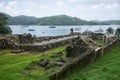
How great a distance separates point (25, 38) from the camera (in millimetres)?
29688

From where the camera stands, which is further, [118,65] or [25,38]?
[25,38]

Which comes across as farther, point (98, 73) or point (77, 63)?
point (77, 63)

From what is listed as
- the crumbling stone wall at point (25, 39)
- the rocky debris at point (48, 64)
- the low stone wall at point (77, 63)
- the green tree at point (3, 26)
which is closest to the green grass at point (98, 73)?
the low stone wall at point (77, 63)

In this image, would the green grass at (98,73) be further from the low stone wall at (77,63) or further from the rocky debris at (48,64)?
the rocky debris at (48,64)

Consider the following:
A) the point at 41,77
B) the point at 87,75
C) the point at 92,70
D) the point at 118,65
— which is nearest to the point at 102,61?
the point at 118,65

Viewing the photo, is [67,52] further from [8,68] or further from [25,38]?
[25,38]

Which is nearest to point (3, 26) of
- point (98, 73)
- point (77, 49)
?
point (77, 49)

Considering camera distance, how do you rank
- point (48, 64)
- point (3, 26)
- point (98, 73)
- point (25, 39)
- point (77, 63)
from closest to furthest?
point (98, 73), point (77, 63), point (48, 64), point (25, 39), point (3, 26)

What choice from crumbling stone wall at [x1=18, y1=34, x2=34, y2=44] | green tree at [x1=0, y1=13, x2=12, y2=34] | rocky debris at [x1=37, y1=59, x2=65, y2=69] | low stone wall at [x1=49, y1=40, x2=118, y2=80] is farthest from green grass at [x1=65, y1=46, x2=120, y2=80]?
green tree at [x1=0, y1=13, x2=12, y2=34]

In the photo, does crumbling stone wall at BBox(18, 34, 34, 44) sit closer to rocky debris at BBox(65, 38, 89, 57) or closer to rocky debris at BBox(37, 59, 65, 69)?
rocky debris at BBox(65, 38, 89, 57)

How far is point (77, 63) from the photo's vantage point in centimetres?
1456

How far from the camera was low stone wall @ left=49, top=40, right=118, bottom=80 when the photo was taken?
11.9 metres

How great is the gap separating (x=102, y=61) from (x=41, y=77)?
7.50 m

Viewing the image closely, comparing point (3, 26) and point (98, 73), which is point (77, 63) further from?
point (3, 26)
